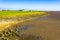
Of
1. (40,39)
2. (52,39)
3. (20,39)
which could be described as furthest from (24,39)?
(52,39)

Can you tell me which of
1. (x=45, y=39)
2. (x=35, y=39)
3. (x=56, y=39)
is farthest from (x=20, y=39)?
(x=56, y=39)

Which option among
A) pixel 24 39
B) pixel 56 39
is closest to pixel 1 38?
pixel 24 39

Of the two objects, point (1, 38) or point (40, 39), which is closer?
point (1, 38)

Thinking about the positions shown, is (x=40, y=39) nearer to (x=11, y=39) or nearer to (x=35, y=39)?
(x=35, y=39)

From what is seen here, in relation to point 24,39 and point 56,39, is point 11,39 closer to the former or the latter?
point 24,39

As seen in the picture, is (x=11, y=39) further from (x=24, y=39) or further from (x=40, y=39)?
(x=40, y=39)

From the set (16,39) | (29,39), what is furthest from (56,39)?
(16,39)

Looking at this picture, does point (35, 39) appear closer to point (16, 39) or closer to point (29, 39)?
point (29, 39)
